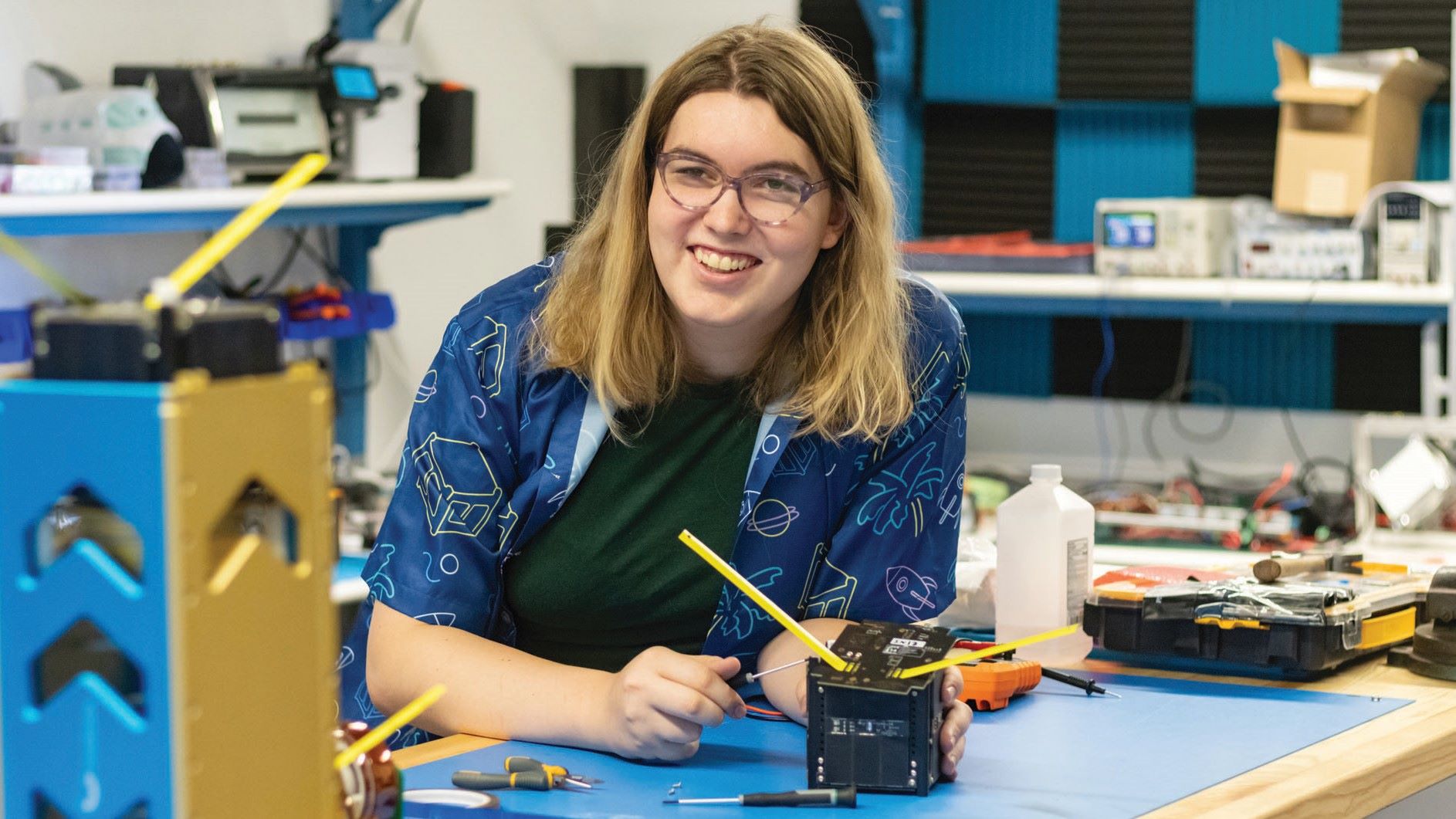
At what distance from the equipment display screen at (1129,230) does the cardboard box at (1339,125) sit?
0.92 ft

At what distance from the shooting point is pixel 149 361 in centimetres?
72

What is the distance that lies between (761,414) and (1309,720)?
1.81 ft

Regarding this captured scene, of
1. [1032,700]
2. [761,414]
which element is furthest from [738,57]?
[1032,700]

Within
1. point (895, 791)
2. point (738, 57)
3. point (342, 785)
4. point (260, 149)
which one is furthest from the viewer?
point (260, 149)

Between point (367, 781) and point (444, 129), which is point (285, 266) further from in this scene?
point (367, 781)

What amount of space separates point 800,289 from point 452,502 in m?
0.40

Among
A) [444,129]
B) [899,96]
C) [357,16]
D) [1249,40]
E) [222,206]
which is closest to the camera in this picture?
[222,206]

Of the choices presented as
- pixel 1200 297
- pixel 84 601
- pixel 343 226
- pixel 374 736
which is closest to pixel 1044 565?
pixel 374 736

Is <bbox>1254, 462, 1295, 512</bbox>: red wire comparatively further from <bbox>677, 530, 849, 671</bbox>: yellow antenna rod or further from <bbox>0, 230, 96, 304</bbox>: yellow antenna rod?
<bbox>0, 230, 96, 304</bbox>: yellow antenna rod

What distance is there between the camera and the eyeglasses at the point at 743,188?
1.48 m

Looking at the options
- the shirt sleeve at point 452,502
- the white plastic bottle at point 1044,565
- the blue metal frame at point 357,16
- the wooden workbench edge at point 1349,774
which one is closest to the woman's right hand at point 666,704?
the shirt sleeve at point 452,502

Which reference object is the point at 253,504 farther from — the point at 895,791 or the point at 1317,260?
the point at 1317,260

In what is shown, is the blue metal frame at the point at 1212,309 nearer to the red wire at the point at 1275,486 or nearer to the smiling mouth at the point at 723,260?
the red wire at the point at 1275,486

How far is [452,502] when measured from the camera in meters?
1.48
